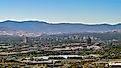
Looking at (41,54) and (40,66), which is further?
(41,54)

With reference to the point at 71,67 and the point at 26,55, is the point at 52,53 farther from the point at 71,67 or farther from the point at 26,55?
the point at 71,67

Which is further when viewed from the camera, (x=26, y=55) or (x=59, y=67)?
(x=26, y=55)

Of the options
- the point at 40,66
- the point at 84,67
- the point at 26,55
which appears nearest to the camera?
the point at 84,67

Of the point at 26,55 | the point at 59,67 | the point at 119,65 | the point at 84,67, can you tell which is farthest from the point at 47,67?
the point at 26,55

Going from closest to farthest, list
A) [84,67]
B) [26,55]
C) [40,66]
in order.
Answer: [84,67], [40,66], [26,55]

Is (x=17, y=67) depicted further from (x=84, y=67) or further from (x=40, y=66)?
(x=84, y=67)

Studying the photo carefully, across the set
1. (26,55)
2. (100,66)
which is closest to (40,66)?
(100,66)

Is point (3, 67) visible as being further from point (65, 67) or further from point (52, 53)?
point (52, 53)

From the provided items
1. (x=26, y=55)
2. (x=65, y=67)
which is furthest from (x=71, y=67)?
(x=26, y=55)
